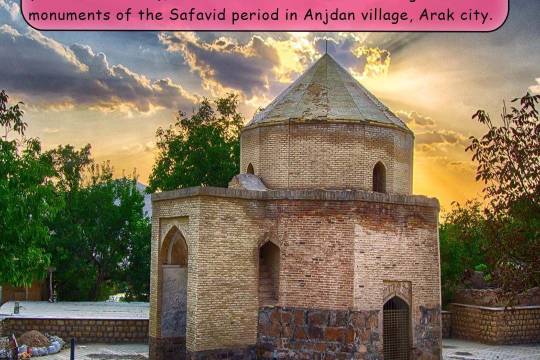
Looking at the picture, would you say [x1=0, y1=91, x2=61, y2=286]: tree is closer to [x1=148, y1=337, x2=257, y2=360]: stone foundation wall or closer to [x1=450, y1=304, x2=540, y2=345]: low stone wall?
[x1=148, y1=337, x2=257, y2=360]: stone foundation wall

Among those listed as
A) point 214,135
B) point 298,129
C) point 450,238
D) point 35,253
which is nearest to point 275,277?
point 298,129

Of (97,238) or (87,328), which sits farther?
(97,238)

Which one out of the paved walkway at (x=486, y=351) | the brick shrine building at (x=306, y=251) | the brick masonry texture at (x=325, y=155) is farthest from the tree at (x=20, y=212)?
the paved walkway at (x=486, y=351)

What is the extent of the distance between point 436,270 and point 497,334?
499cm

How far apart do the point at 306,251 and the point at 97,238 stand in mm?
15147

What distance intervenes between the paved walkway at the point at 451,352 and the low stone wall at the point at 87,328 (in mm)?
454

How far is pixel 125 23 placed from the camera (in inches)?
383

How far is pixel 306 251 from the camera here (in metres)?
15.0

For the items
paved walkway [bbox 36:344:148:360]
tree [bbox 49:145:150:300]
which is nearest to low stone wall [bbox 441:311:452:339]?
paved walkway [bbox 36:344:148:360]

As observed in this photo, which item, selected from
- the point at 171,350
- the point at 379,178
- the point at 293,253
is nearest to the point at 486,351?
the point at 379,178

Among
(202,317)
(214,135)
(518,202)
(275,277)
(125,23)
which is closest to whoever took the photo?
(518,202)

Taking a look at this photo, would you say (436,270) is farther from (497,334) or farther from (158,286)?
(158,286)

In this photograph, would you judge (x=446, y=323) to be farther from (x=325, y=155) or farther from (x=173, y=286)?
(x=173, y=286)

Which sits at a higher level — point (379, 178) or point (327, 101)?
point (327, 101)
